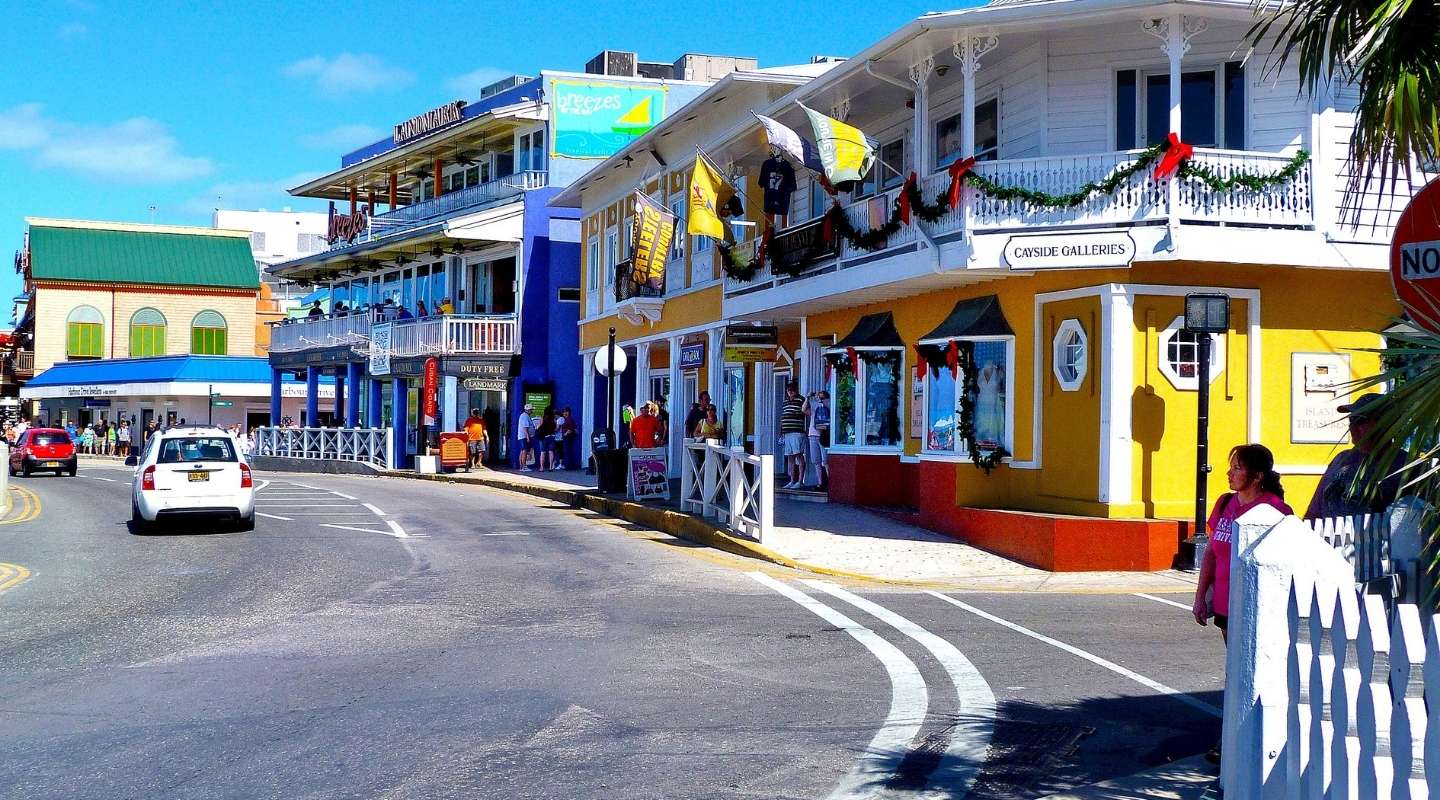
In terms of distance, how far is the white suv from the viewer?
19734 mm

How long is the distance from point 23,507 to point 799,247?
15.9 m

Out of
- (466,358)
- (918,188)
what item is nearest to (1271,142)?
(918,188)

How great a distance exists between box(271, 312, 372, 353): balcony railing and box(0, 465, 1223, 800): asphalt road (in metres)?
31.9

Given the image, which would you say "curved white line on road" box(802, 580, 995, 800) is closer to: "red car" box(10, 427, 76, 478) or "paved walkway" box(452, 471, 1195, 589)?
"paved walkway" box(452, 471, 1195, 589)

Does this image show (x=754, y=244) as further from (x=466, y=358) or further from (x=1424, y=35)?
(x=1424, y=35)

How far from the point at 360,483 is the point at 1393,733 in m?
33.3

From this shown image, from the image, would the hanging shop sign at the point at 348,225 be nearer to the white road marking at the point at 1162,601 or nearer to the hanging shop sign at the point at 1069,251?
the hanging shop sign at the point at 1069,251

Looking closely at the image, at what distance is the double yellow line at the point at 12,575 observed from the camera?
14.4 metres

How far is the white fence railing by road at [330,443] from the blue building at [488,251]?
1.20 m

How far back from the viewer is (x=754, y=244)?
87.4 feet

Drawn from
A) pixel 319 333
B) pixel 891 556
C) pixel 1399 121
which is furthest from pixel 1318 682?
pixel 319 333

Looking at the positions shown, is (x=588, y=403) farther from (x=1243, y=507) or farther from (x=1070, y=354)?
(x=1243, y=507)

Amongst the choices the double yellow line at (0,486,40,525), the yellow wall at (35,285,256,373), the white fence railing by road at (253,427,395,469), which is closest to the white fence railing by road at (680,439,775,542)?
the double yellow line at (0,486,40,525)

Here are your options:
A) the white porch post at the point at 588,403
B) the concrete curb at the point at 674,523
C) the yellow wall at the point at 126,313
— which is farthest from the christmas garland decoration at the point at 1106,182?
the yellow wall at the point at 126,313
